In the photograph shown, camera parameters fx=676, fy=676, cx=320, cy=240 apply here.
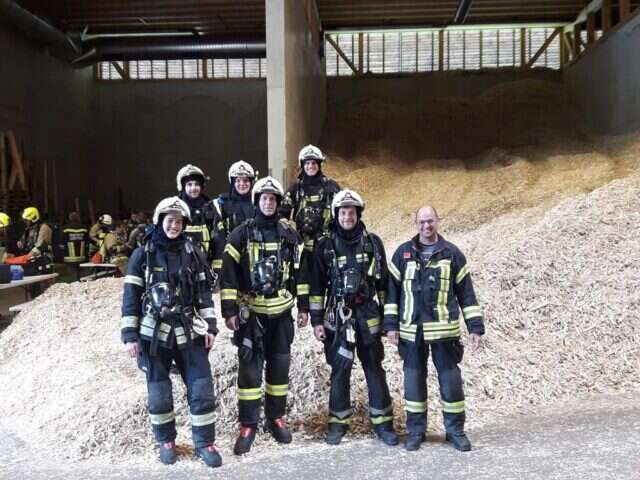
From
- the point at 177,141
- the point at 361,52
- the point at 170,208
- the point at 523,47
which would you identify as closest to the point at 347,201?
the point at 170,208

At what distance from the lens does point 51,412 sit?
4859 mm

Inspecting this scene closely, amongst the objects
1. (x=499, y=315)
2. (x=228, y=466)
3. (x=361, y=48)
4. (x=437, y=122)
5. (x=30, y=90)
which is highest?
(x=361, y=48)

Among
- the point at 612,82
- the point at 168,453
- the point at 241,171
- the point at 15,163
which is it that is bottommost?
the point at 168,453

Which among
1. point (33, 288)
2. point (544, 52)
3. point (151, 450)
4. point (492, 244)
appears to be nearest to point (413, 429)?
point (151, 450)

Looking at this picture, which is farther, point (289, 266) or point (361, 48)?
point (361, 48)

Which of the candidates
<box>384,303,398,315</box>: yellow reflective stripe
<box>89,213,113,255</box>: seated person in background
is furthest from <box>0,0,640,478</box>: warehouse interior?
<box>89,213,113,255</box>: seated person in background

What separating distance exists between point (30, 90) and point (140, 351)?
49.4ft

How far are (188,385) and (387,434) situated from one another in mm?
1259

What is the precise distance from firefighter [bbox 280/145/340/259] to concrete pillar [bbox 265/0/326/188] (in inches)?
157

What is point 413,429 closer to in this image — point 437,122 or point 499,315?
point 499,315

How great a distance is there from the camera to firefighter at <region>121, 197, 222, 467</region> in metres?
3.86

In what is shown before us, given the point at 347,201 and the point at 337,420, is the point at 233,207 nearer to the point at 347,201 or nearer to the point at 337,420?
the point at 347,201

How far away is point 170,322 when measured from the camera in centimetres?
385

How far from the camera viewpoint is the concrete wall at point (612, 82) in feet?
41.4
